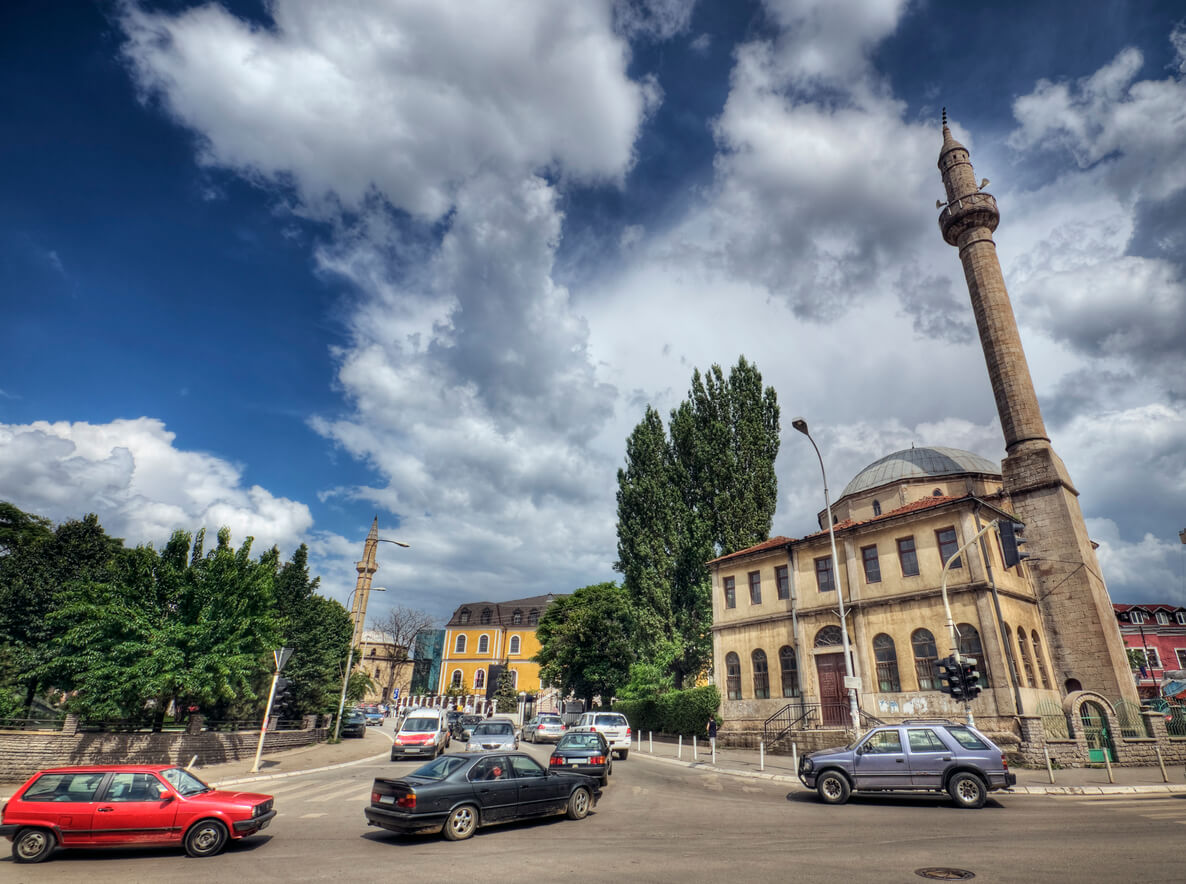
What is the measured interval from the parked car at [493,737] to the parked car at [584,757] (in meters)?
8.19

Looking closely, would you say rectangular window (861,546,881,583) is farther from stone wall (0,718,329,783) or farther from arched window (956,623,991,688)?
stone wall (0,718,329,783)

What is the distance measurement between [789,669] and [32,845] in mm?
28010

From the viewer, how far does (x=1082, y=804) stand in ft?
41.3

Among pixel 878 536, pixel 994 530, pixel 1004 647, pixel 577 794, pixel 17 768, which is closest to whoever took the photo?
pixel 577 794

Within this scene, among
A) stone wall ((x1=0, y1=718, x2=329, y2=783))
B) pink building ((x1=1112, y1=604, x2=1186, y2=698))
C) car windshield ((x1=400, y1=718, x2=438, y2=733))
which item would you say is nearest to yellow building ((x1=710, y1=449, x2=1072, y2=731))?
car windshield ((x1=400, y1=718, x2=438, y2=733))

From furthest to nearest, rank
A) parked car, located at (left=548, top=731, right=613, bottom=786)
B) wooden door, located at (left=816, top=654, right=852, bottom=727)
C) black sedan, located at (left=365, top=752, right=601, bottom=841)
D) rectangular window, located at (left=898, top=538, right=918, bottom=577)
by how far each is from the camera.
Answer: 1. wooden door, located at (left=816, top=654, right=852, bottom=727)
2. rectangular window, located at (left=898, top=538, right=918, bottom=577)
3. parked car, located at (left=548, top=731, right=613, bottom=786)
4. black sedan, located at (left=365, top=752, right=601, bottom=841)

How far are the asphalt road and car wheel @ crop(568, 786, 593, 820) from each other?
0.18 metres

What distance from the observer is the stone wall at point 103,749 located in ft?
52.9

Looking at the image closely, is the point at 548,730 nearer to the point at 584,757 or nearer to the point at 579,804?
the point at 584,757

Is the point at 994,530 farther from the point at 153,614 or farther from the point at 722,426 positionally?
the point at 153,614

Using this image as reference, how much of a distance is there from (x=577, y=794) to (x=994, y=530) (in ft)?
73.1

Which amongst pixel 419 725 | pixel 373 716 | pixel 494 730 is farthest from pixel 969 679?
pixel 373 716

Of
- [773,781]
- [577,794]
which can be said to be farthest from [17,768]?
[773,781]

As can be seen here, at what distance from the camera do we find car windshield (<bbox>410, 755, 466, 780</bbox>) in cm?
990
